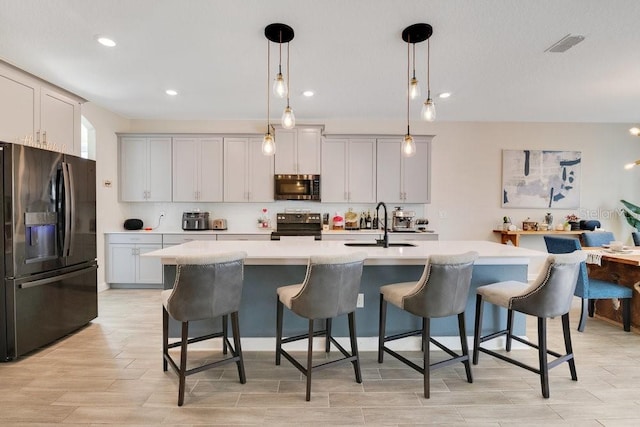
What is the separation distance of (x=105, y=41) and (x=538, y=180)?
20.0 ft

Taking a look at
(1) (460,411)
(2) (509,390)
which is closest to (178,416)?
(1) (460,411)

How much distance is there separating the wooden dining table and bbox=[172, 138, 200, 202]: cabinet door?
509 cm

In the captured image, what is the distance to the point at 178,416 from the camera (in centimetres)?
194

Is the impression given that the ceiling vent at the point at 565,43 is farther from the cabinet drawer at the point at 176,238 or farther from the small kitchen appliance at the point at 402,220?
the cabinet drawer at the point at 176,238

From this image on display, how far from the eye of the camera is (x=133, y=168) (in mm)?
5031

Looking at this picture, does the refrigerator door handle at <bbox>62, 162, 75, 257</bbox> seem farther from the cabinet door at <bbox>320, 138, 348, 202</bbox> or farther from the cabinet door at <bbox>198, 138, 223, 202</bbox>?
the cabinet door at <bbox>320, 138, 348, 202</bbox>

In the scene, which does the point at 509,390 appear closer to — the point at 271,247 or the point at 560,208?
the point at 271,247

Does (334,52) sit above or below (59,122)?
above

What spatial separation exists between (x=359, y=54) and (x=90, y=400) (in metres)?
3.36

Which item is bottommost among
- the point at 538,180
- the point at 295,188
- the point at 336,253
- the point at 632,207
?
the point at 336,253

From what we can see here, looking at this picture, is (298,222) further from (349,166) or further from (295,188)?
(349,166)

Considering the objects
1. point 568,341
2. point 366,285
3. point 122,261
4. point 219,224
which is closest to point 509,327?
point 568,341

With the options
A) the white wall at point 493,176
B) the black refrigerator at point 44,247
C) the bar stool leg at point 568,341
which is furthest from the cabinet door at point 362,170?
the black refrigerator at point 44,247

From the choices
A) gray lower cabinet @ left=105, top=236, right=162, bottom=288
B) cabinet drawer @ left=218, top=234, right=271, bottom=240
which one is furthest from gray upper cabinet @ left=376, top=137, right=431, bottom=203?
gray lower cabinet @ left=105, top=236, right=162, bottom=288
